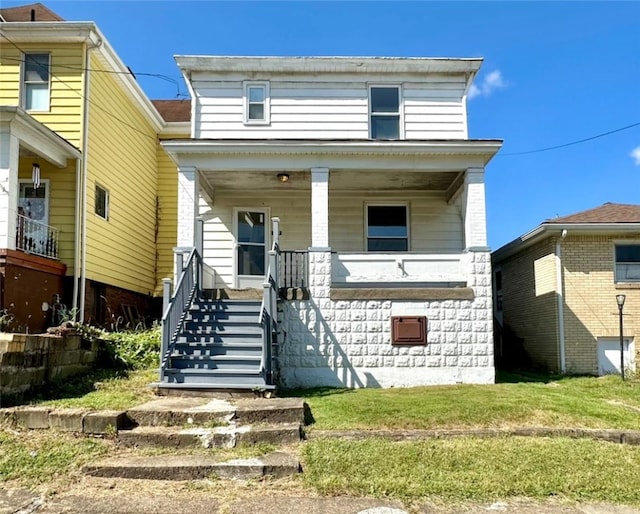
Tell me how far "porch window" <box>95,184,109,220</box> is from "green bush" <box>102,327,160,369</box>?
3.74 metres

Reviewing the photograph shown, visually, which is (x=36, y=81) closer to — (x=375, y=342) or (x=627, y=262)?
(x=375, y=342)

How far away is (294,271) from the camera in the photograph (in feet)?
34.4

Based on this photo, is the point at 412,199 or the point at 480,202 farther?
the point at 412,199

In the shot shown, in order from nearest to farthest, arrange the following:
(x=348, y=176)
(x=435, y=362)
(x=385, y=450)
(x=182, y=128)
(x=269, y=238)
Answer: (x=385, y=450) → (x=435, y=362) → (x=348, y=176) → (x=269, y=238) → (x=182, y=128)

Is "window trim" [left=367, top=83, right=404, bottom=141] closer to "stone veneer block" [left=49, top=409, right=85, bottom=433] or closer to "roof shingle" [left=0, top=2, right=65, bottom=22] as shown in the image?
"roof shingle" [left=0, top=2, right=65, bottom=22]

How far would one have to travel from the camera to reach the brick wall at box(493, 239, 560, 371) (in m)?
11.9

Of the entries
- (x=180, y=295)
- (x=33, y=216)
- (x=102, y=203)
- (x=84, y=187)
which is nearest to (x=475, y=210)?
(x=180, y=295)

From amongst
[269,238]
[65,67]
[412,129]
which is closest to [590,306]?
[412,129]

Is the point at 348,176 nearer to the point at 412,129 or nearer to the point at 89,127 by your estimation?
the point at 412,129

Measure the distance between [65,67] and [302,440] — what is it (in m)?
10.0

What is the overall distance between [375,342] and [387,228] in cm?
352

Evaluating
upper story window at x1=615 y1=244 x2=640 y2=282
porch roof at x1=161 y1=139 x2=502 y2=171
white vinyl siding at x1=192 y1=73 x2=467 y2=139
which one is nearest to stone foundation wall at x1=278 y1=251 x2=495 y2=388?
porch roof at x1=161 y1=139 x2=502 y2=171

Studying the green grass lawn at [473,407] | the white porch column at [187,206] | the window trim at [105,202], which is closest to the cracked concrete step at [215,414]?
the green grass lawn at [473,407]

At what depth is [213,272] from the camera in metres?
11.4
